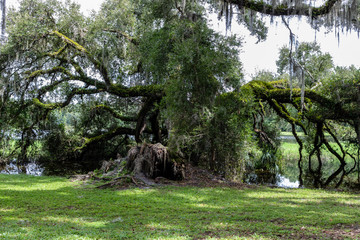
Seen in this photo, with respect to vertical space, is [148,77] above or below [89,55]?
below

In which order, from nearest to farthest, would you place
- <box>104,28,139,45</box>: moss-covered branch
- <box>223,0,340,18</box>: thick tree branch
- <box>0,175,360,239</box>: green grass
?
<box>0,175,360,239</box>: green grass → <box>223,0,340,18</box>: thick tree branch → <box>104,28,139,45</box>: moss-covered branch

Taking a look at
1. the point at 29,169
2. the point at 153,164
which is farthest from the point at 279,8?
the point at 29,169

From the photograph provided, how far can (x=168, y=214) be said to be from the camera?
7027 millimetres

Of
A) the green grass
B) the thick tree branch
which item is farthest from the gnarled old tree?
the green grass

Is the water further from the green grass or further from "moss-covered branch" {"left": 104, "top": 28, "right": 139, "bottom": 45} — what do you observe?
"moss-covered branch" {"left": 104, "top": 28, "right": 139, "bottom": 45}

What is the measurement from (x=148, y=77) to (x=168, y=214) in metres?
11.6

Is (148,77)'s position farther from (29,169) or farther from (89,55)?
(29,169)

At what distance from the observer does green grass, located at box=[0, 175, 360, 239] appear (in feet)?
17.1

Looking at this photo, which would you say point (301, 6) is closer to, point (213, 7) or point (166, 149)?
point (166, 149)

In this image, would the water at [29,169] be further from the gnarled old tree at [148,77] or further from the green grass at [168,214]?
the green grass at [168,214]

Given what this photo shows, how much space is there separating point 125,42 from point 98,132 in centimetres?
788

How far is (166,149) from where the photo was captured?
12617mm

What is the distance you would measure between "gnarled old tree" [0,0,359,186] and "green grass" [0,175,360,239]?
9.94ft

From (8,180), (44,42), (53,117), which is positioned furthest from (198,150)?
(53,117)
